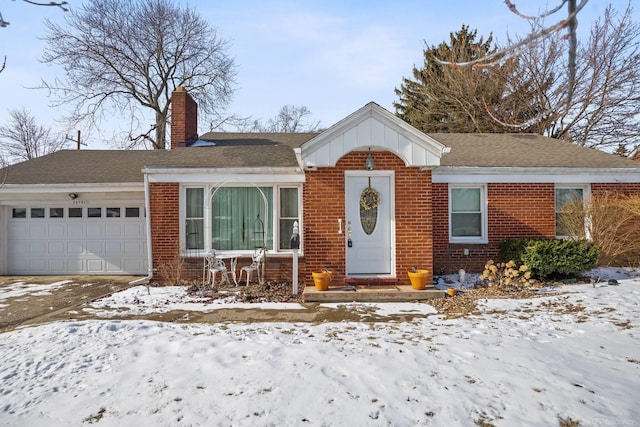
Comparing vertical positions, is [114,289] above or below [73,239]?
below

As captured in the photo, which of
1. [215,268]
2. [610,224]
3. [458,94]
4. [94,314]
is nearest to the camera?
[94,314]

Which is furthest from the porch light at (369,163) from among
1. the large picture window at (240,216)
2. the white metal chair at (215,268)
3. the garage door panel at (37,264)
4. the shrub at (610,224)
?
the garage door panel at (37,264)

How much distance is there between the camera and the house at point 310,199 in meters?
8.54

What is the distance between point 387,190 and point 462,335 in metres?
3.97

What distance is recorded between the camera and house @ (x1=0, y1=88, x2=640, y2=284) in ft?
28.0

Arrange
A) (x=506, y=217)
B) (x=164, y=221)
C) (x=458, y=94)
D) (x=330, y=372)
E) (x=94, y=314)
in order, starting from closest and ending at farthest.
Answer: (x=330, y=372) < (x=94, y=314) < (x=164, y=221) < (x=506, y=217) < (x=458, y=94)

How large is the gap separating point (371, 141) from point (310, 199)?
180 cm

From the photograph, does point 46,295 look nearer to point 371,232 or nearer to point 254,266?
point 254,266

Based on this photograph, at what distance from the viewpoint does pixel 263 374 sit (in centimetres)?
419

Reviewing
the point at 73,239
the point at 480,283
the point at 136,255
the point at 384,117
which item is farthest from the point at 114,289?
the point at 480,283

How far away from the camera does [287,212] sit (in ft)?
32.3

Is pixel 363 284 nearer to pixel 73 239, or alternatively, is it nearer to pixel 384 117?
pixel 384 117

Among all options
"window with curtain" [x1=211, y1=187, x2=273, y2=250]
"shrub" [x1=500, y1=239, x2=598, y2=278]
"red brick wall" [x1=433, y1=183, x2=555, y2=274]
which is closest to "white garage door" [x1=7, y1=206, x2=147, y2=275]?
"window with curtain" [x1=211, y1=187, x2=273, y2=250]

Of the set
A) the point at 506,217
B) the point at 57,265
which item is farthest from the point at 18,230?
the point at 506,217
